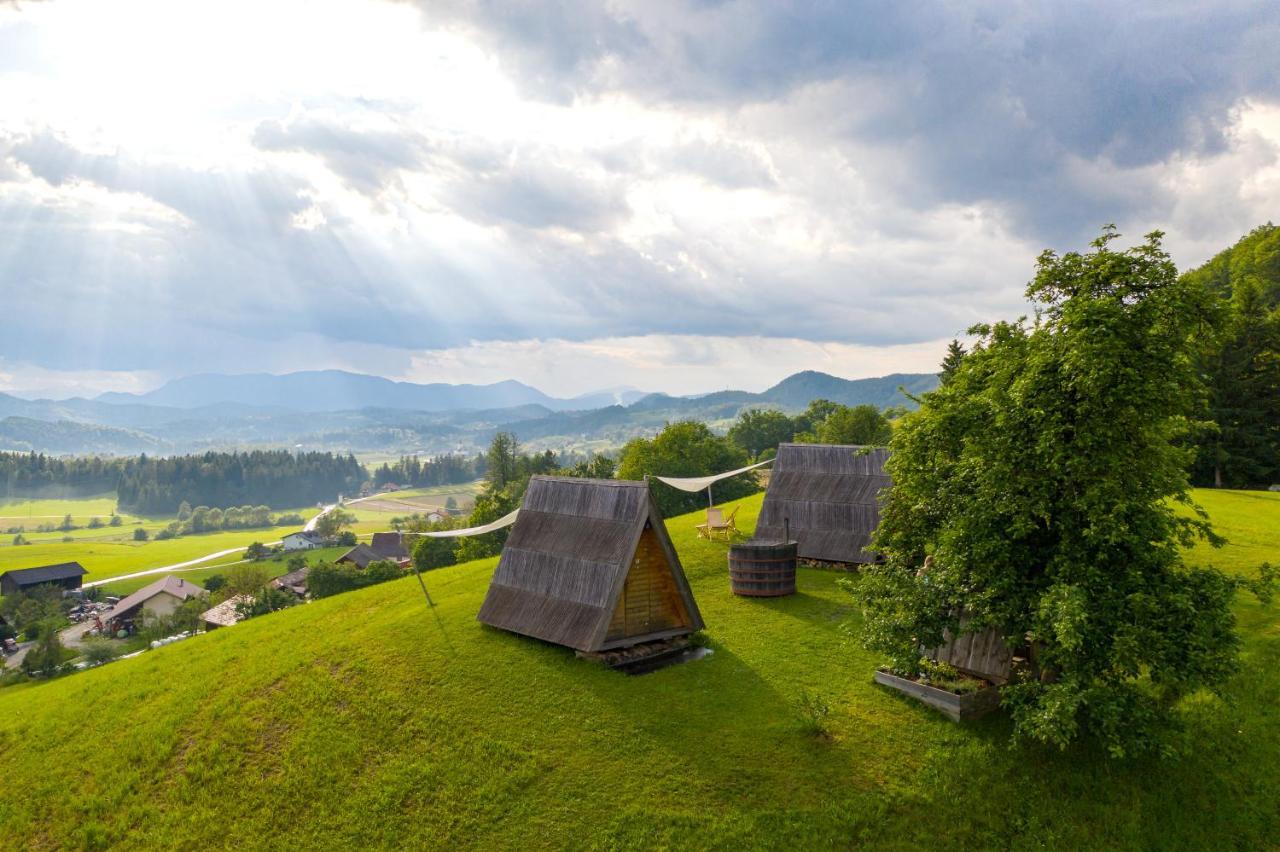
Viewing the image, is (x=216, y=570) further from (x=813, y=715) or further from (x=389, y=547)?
(x=813, y=715)

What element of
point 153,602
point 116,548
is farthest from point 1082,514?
point 116,548

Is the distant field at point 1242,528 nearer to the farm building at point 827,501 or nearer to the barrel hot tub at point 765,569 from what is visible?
the farm building at point 827,501

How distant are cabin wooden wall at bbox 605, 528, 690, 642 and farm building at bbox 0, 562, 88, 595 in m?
112

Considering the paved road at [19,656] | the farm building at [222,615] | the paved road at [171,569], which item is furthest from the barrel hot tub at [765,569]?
the paved road at [171,569]

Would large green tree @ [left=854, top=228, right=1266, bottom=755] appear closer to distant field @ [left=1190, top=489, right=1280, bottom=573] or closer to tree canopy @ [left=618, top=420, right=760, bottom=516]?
distant field @ [left=1190, top=489, right=1280, bottom=573]

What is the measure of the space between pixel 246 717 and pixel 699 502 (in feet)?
174

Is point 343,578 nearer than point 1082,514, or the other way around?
point 1082,514

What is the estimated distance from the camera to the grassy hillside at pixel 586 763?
1163cm

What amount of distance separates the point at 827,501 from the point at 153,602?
286 ft

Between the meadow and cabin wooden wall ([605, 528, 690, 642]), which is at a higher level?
cabin wooden wall ([605, 528, 690, 642])

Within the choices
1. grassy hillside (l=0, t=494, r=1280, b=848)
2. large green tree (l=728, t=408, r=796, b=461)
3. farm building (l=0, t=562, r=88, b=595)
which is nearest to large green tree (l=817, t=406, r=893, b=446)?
large green tree (l=728, t=408, r=796, b=461)

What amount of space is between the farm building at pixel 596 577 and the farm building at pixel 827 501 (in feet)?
31.4

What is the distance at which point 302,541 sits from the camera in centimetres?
13325

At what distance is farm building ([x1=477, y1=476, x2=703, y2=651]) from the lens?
17.6 metres
